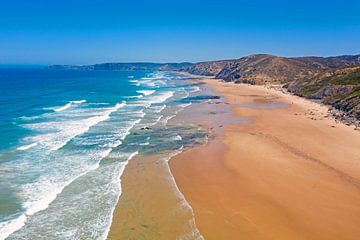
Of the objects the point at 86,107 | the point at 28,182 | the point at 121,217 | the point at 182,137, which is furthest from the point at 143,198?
the point at 86,107

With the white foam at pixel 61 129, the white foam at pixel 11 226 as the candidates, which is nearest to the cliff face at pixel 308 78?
the white foam at pixel 61 129

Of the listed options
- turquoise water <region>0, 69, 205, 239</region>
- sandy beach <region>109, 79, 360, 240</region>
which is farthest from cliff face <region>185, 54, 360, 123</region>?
turquoise water <region>0, 69, 205, 239</region>

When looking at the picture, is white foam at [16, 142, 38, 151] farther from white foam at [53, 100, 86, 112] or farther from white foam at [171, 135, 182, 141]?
white foam at [53, 100, 86, 112]

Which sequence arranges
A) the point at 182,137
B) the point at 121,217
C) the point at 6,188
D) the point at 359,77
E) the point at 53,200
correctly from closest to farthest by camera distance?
the point at 121,217 < the point at 53,200 < the point at 6,188 < the point at 182,137 < the point at 359,77

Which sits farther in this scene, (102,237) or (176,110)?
(176,110)

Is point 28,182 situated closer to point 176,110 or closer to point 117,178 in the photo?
point 117,178

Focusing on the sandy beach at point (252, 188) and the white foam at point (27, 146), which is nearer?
the sandy beach at point (252, 188)

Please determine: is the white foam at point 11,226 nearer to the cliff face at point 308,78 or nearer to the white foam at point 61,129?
the white foam at point 61,129

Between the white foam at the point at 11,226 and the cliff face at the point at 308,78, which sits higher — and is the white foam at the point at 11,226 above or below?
above
